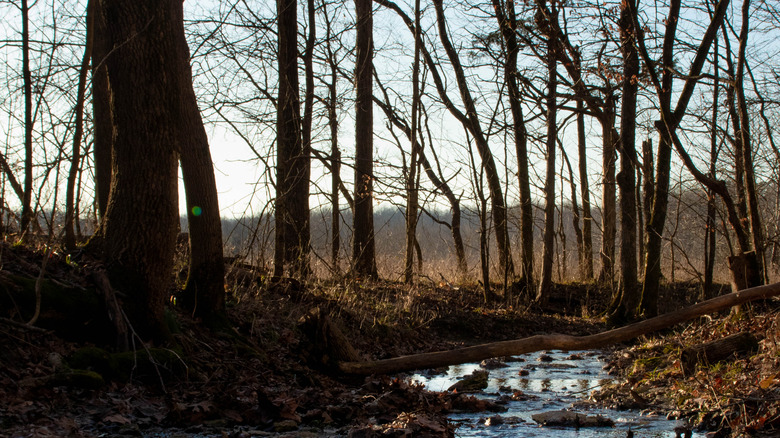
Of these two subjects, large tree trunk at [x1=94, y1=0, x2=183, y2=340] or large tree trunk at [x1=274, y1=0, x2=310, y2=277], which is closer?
large tree trunk at [x1=94, y1=0, x2=183, y2=340]

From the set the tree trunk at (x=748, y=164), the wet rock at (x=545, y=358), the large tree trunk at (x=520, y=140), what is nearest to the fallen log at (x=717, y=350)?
the tree trunk at (x=748, y=164)

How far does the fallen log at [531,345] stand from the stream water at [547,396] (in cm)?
50

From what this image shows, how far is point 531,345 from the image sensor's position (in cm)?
562

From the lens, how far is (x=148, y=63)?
209 inches

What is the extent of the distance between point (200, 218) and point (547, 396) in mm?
4010

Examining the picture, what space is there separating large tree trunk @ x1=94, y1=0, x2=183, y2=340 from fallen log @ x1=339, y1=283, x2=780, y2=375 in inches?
80.3

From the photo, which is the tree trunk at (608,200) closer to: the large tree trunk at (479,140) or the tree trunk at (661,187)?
the large tree trunk at (479,140)

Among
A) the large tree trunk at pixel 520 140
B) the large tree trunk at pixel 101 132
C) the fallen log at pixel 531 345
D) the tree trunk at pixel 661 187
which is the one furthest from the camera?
the large tree trunk at pixel 520 140

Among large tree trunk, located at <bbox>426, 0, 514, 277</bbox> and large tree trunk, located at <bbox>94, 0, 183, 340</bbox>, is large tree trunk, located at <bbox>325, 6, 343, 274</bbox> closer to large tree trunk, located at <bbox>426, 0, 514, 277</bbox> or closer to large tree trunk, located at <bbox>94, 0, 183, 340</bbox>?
large tree trunk, located at <bbox>426, 0, 514, 277</bbox>

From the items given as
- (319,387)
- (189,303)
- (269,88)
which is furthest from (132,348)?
(269,88)

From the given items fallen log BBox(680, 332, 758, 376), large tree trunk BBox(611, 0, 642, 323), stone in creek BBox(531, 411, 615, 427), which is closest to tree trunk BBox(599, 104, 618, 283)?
large tree trunk BBox(611, 0, 642, 323)

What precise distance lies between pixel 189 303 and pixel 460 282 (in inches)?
380

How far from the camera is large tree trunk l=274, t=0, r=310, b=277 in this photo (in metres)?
10.3

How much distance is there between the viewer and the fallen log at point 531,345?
18.4ft
